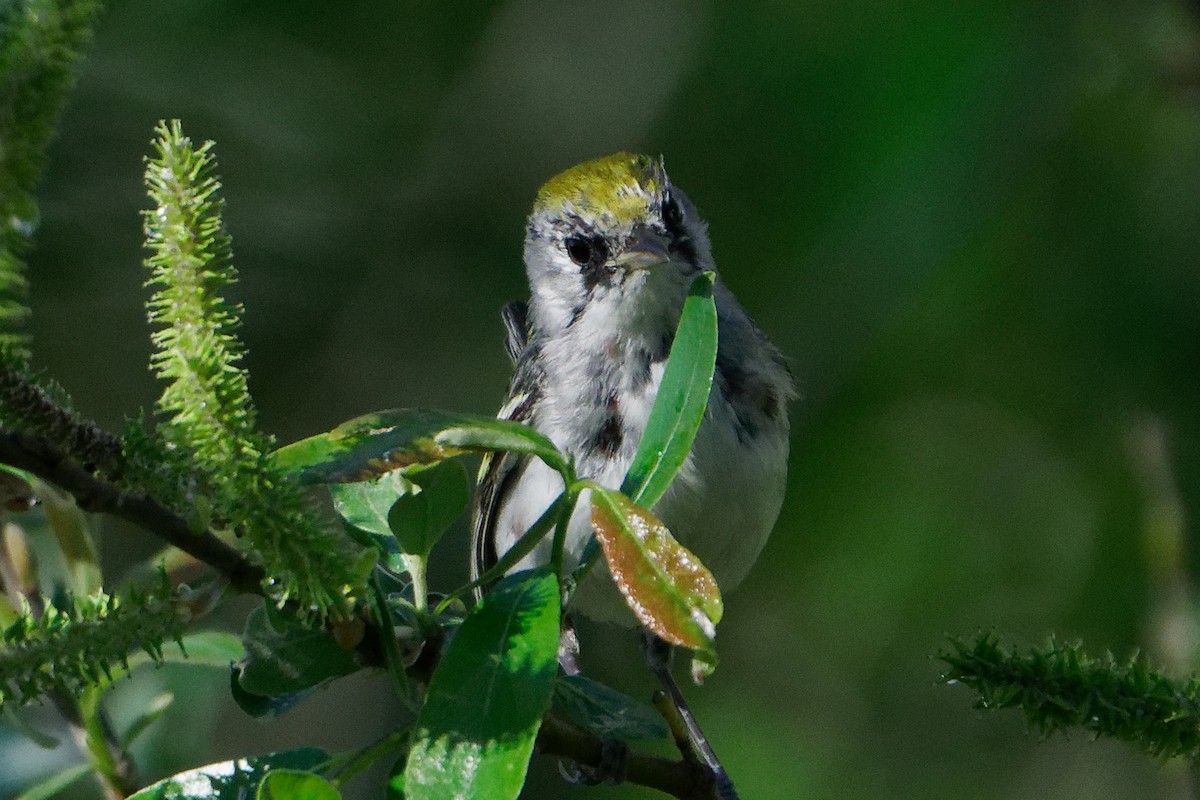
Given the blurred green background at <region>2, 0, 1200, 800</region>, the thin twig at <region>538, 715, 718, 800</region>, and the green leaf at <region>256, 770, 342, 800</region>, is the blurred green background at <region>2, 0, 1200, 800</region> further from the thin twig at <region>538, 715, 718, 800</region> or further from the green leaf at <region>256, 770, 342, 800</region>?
the green leaf at <region>256, 770, 342, 800</region>

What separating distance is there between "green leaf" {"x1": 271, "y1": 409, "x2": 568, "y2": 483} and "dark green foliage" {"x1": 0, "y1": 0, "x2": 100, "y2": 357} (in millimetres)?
290

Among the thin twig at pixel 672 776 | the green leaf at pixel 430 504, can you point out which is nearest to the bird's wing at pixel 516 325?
the thin twig at pixel 672 776

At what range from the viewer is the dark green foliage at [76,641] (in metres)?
1.07

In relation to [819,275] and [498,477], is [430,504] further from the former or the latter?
[819,275]

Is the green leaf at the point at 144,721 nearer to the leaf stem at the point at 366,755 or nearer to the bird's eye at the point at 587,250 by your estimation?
the leaf stem at the point at 366,755

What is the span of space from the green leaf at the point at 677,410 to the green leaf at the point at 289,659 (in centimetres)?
33

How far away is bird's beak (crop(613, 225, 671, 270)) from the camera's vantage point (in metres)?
2.98

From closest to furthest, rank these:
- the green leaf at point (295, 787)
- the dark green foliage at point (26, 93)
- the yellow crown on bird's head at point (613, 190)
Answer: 1. the dark green foliage at point (26, 93)
2. the green leaf at point (295, 787)
3. the yellow crown on bird's head at point (613, 190)

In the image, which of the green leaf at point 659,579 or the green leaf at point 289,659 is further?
the green leaf at point 289,659

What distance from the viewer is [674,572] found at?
4.10ft

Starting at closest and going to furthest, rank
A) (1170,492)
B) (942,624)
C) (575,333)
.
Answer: (1170,492)
(575,333)
(942,624)

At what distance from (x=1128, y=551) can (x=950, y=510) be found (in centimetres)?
52

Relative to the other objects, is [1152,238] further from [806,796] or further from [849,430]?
[806,796]

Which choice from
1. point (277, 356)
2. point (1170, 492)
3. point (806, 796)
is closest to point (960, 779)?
point (806, 796)
